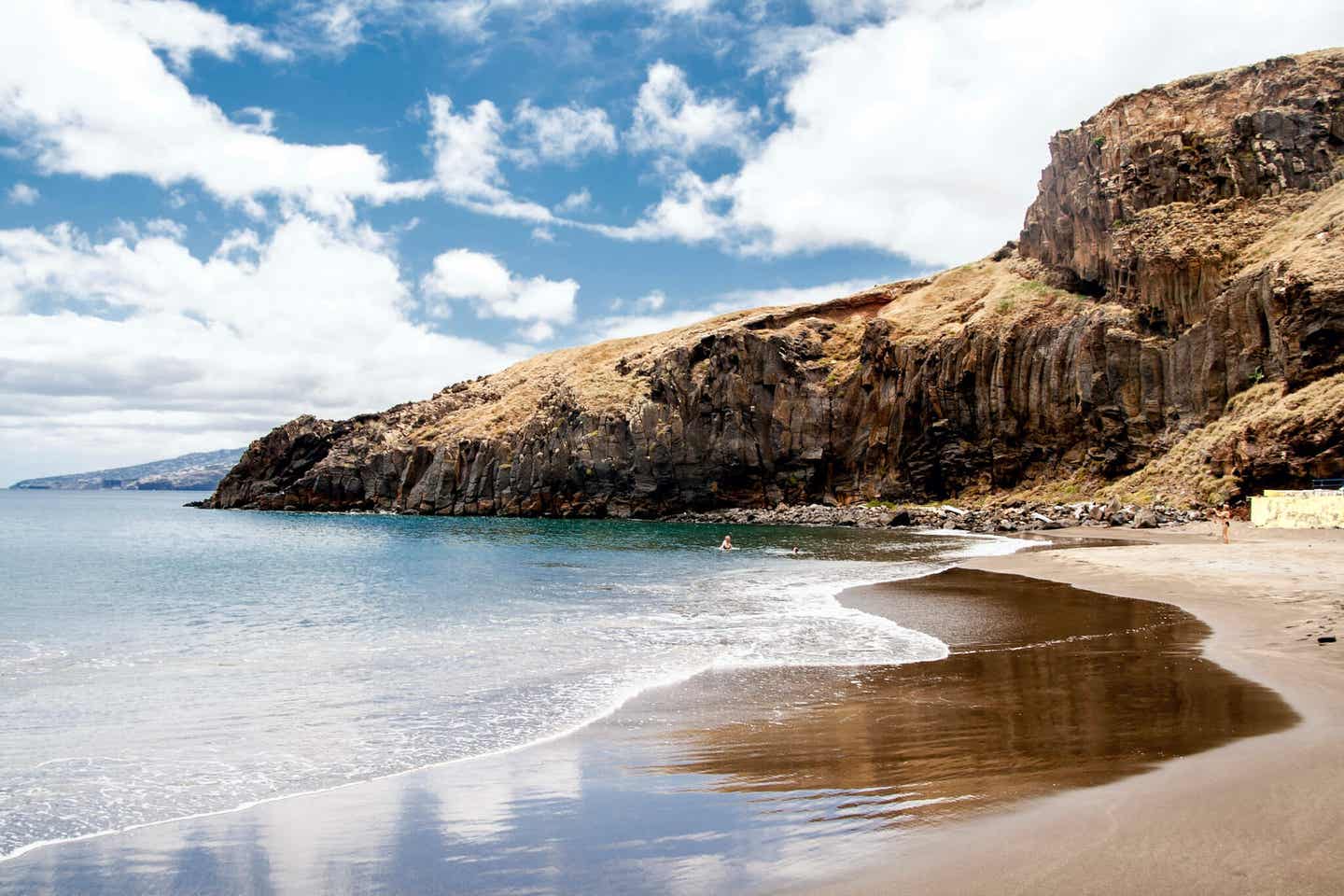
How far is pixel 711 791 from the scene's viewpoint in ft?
23.9

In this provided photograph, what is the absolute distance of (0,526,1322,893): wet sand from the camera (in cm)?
554

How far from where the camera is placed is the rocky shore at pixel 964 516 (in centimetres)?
4912

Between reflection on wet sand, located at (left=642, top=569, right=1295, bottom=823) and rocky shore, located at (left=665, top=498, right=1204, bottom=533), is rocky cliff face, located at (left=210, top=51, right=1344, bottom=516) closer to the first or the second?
rocky shore, located at (left=665, top=498, right=1204, bottom=533)

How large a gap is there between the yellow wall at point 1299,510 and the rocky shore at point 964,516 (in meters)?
6.59

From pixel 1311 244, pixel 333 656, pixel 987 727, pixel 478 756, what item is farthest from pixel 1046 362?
pixel 478 756

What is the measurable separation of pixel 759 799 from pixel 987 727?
132 inches

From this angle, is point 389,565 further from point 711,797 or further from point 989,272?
point 989,272

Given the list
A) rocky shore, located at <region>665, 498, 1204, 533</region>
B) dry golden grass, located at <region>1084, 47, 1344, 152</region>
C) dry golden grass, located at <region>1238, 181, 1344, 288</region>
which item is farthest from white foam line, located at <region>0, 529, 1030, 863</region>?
dry golden grass, located at <region>1084, 47, 1344, 152</region>

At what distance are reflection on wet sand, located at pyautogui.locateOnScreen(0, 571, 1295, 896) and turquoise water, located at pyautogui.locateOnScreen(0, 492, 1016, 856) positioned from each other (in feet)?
2.81

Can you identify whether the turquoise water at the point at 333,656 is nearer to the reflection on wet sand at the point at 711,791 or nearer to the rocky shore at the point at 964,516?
the reflection on wet sand at the point at 711,791

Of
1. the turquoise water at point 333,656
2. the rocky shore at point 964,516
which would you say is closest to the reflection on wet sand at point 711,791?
the turquoise water at point 333,656

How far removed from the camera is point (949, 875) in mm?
5043

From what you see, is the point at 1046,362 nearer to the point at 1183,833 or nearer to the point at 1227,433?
the point at 1227,433

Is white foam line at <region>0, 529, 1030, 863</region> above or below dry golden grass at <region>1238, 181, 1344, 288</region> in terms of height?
below
